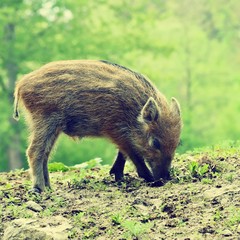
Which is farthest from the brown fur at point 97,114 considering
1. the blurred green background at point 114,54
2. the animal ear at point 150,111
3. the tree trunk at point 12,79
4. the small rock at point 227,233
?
the tree trunk at point 12,79

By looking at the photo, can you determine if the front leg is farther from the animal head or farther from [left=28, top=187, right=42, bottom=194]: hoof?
[left=28, top=187, right=42, bottom=194]: hoof

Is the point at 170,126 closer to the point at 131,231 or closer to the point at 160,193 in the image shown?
the point at 160,193

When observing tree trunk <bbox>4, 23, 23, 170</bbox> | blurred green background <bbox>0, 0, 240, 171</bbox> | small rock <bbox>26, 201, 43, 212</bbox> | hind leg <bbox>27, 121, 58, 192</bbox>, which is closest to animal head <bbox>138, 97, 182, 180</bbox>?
hind leg <bbox>27, 121, 58, 192</bbox>

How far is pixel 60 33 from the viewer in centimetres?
2558

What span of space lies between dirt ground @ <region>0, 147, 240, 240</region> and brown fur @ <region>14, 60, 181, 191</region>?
312 millimetres

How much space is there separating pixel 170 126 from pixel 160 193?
120 cm

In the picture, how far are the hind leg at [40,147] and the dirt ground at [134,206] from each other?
22 centimetres

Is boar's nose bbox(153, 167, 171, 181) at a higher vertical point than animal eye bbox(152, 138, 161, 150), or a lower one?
lower

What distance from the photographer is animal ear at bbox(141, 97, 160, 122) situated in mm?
8203

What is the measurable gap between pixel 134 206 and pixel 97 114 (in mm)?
1638

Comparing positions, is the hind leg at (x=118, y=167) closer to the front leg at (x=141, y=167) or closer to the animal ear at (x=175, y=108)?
the front leg at (x=141, y=167)

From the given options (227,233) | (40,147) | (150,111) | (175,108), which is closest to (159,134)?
(150,111)

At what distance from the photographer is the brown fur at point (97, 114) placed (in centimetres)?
823

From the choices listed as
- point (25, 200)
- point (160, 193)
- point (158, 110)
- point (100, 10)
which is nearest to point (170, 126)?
point (158, 110)
